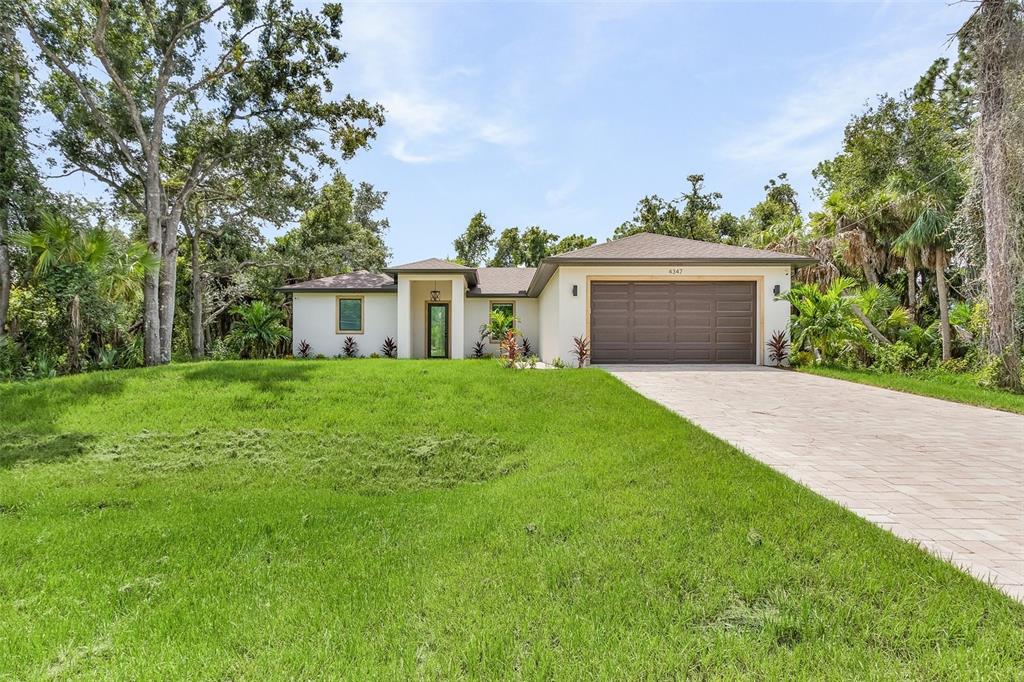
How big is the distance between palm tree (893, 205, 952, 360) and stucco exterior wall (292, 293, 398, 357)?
16.4m

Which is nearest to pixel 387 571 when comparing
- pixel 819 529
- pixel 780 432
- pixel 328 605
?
pixel 328 605

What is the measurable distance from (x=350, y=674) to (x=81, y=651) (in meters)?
1.32

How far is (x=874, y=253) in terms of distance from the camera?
48.9 ft

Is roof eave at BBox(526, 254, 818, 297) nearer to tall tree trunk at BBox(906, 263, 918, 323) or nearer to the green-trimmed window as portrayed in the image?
tall tree trunk at BBox(906, 263, 918, 323)

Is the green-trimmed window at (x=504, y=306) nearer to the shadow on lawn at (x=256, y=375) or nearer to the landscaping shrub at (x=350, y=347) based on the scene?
the landscaping shrub at (x=350, y=347)

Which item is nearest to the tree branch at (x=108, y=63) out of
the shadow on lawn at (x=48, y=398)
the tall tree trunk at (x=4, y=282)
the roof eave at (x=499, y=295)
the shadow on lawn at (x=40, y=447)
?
the tall tree trunk at (x=4, y=282)

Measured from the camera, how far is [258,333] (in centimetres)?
1584

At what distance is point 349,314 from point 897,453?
16.2 m

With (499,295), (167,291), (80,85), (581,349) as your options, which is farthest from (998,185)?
(80,85)

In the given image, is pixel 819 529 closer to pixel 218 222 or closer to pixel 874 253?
pixel 874 253

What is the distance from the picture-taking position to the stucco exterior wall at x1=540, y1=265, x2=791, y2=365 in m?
12.2

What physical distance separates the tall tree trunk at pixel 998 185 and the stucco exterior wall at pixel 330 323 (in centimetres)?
1612

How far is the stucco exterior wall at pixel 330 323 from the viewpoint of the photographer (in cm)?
1702

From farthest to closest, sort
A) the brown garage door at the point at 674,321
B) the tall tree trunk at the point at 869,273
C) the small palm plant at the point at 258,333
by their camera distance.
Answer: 1. the small palm plant at the point at 258,333
2. the tall tree trunk at the point at 869,273
3. the brown garage door at the point at 674,321
